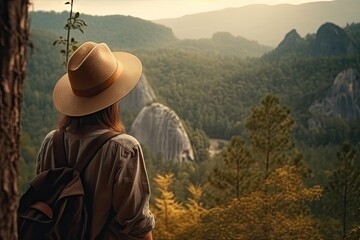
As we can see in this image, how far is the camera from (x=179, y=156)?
67.6 m

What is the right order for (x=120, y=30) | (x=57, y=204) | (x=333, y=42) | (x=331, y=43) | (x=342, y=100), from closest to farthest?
(x=57, y=204) < (x=342, y=100) < (x=333, y=42) < (x=331, y=43) < (x=120, y=30)

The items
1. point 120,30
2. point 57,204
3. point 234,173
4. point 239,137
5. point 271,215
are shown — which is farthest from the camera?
point 120,30

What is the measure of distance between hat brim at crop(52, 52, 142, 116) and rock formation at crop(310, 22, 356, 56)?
101 m

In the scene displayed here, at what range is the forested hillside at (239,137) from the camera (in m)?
11.7

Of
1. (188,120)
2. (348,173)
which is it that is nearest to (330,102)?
(188,120)

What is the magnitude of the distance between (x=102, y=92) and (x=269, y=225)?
9.79 meters

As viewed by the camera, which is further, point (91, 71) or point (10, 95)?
point (91, 71)

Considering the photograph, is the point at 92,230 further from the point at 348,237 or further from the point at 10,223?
the point at 348,237

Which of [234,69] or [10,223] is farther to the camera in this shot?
[234,69]

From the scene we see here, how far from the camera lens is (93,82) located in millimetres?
1939

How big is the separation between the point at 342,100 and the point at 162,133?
1087 inches

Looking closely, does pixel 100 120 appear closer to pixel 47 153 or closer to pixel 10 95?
pixel 47 153

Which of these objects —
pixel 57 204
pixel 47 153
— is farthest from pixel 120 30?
pixel 57 204

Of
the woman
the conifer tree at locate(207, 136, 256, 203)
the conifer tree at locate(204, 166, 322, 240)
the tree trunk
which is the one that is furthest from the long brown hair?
the conifer tree at locate(207, 136, 256, 203)
